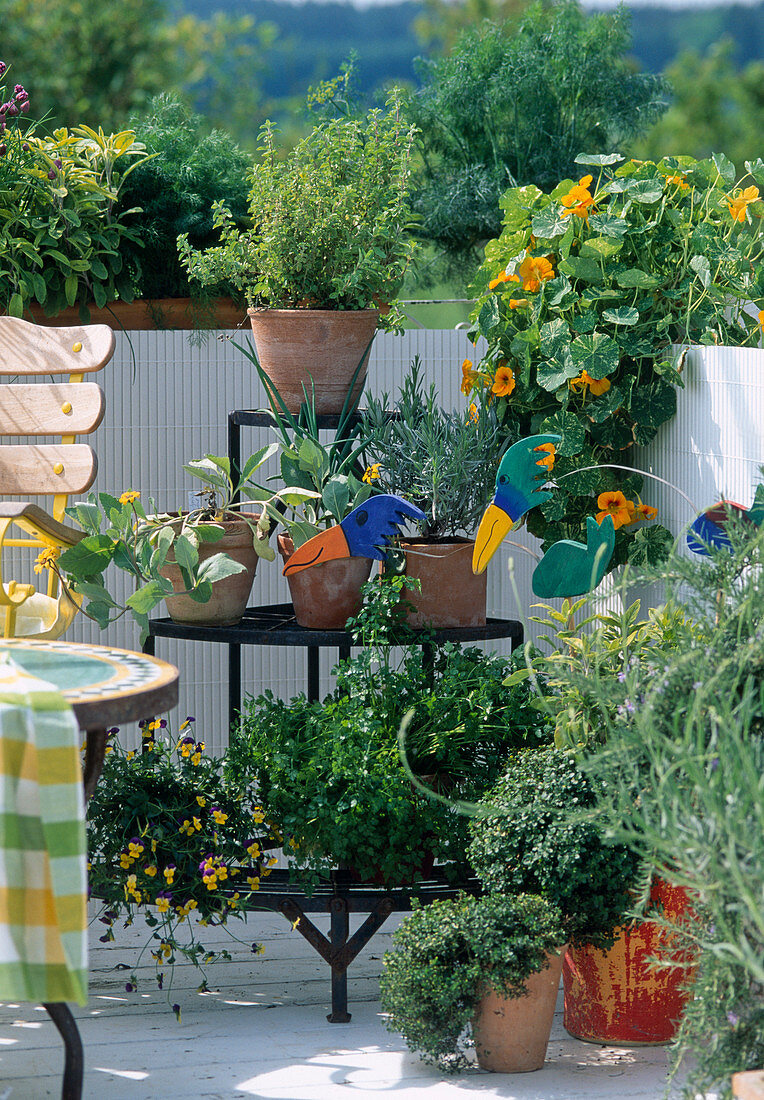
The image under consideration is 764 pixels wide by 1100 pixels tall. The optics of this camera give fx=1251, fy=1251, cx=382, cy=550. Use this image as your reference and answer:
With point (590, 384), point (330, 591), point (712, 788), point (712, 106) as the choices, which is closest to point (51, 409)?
point (330, 591)

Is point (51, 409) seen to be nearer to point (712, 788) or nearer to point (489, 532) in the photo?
point (489, 532)

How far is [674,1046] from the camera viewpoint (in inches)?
63.5

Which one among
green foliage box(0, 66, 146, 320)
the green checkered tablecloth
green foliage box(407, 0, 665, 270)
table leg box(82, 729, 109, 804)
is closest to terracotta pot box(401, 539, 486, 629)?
table leg box(82, 729, 109, 804)

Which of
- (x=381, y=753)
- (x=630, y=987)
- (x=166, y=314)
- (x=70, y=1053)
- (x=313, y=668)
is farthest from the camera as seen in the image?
(x=166, y=314)

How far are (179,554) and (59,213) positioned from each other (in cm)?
100

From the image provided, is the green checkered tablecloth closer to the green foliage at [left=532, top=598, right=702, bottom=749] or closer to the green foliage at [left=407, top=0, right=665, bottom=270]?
the green foliage at [left=532, top=598, right=702, bottom=749]

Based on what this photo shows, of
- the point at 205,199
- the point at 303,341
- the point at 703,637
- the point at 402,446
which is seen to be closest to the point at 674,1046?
the point at 703,637

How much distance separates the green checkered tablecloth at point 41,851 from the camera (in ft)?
4.96

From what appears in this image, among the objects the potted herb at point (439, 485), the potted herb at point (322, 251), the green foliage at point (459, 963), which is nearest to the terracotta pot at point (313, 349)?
the potted herb at point (322, 251)

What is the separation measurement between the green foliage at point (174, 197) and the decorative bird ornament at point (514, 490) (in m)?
1.06

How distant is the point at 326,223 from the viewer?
8.48ft

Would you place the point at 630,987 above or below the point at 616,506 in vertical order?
below

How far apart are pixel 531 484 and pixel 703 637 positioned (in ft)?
2.18

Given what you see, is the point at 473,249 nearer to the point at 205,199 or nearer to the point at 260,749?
the point at 205,199
